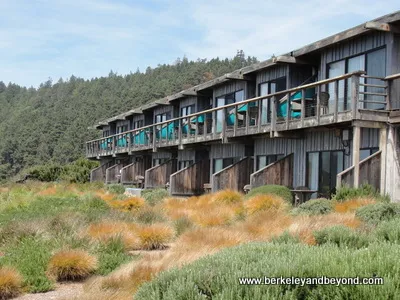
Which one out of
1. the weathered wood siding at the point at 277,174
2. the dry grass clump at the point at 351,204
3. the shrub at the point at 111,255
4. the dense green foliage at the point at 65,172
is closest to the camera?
the shrub at the point at 111,255

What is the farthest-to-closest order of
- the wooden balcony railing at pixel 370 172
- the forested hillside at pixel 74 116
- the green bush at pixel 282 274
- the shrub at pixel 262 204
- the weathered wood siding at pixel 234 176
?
the forested hillside at pixel 74 116 → the weathered wood siding at pixel 234 176 → the wooden balcony railing at pixel 370 172 → the shrub at pixel 262 204 → the green bush at pixel 282 274

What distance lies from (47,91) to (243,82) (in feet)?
484

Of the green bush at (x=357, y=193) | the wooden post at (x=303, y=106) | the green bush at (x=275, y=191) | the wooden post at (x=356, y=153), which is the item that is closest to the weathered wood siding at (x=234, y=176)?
the green bush at (x=275, y=191)

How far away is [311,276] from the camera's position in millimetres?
4945

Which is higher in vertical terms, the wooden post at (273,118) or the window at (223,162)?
the wooden post at (273,118)

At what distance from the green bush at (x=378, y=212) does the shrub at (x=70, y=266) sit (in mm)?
6254

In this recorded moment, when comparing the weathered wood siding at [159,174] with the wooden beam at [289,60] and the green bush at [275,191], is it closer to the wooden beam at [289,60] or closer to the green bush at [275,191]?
the wooden beam at [289,60]

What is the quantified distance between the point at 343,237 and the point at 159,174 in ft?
91.6

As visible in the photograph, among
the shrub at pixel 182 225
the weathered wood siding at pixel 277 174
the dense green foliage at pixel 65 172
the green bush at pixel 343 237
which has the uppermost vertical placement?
the weathered wood siding at pixel 277 174

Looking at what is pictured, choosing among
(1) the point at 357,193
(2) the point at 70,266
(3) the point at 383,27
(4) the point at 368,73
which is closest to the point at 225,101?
(4) the point at 368,73

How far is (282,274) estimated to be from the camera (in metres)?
4.98

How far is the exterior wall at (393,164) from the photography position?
1630cm

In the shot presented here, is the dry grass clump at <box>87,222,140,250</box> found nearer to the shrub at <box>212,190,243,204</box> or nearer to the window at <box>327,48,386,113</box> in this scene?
the shrub at <box>212,190,243,204</box>

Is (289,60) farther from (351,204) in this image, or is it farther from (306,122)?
(351,204)
